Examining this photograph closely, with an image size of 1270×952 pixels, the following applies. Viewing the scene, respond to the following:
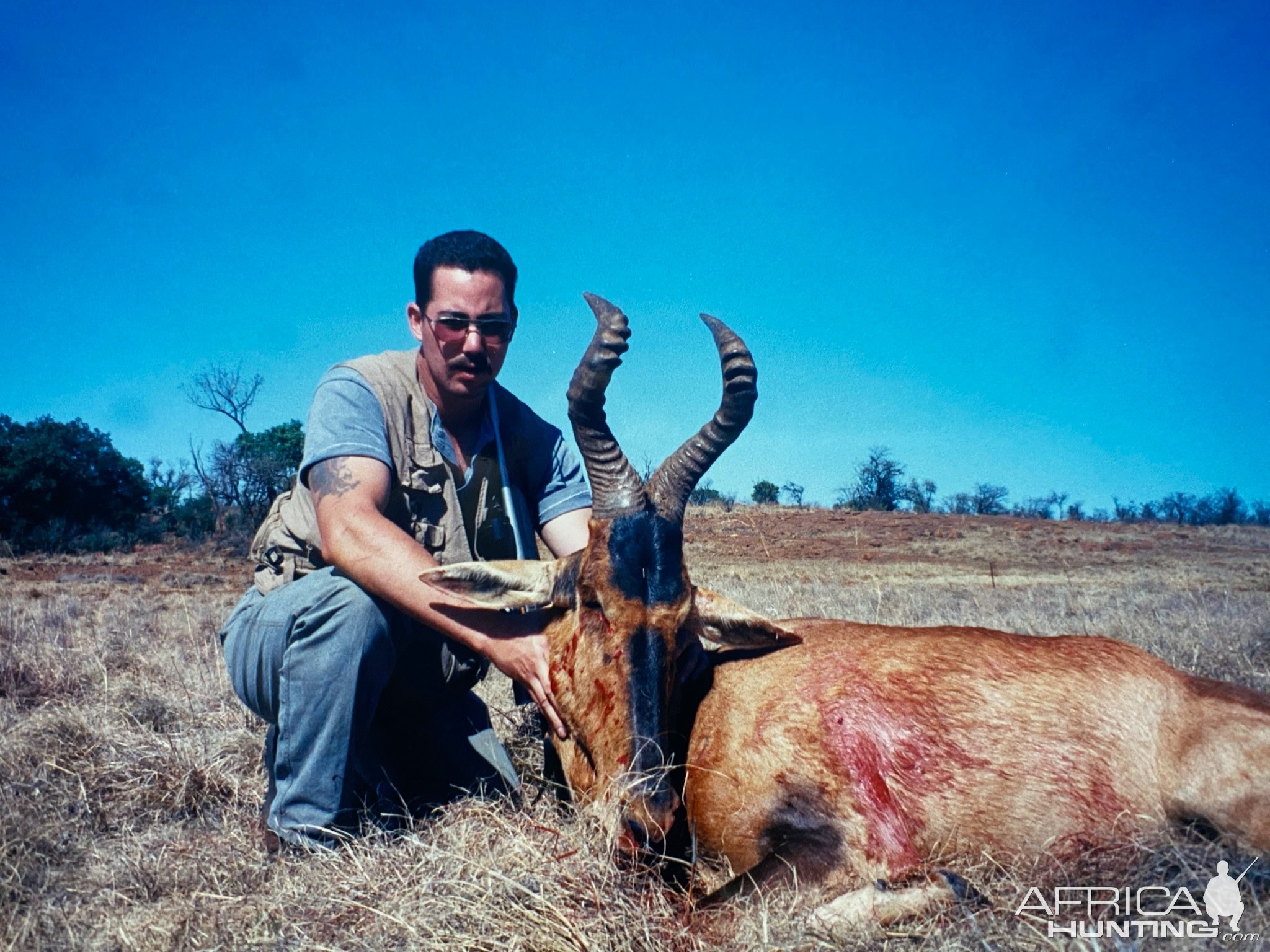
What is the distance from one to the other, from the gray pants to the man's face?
1129 mm

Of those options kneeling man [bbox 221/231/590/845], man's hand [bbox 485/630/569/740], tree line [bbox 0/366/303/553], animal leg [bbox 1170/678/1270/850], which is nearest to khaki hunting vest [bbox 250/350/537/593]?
kneeling man [bbox 221/231/590/845]

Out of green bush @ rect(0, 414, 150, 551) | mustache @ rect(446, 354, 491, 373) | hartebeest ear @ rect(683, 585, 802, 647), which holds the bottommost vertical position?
hartebeest ear @ rect(683, 585, 802, 647)

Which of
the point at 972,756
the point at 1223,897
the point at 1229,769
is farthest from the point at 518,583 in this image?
the point at 1229,769

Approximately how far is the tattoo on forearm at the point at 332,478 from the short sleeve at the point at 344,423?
0.03 m

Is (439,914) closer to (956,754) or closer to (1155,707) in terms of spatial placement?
(956,754)

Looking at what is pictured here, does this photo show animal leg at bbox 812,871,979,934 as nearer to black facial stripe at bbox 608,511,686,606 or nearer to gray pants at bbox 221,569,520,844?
black facial stripe at bbox 608,511,686,606

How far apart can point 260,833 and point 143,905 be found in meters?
0.74

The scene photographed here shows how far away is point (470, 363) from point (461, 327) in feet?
0.58

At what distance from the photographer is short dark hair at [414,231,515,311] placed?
4254 millimetres

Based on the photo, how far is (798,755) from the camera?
11.1 ft

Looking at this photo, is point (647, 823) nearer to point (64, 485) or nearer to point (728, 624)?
point (728, 624)

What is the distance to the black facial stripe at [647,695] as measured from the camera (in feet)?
10.2

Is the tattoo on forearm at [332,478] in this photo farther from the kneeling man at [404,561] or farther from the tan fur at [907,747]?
the tan fur at [907,747]

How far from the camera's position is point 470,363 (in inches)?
167
